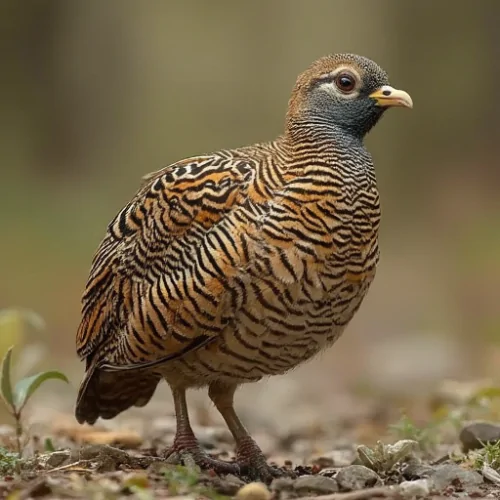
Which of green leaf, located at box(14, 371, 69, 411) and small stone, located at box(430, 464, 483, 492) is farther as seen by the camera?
green leaf, located at box(14, 371, 69, 411)

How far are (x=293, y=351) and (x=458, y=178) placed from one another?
1835cm

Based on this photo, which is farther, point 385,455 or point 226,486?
point 385,455

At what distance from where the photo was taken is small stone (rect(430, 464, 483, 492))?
197 inches

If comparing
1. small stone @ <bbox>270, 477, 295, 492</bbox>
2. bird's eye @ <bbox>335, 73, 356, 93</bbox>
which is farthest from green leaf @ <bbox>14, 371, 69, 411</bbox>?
bird's eye @ <bbox>335, 73, 356, 93</bbox>

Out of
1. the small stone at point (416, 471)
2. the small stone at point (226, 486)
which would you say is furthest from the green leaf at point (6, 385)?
the small stone at point (416, 471)

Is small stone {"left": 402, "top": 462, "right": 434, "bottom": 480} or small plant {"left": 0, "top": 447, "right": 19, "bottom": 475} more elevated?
small plant {"left": 0, "top": 447, "right": 19, "bottom": 475}

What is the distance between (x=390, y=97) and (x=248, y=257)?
1.14 metres

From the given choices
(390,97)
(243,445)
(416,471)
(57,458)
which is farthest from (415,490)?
(390,97)

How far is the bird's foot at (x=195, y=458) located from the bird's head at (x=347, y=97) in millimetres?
1685

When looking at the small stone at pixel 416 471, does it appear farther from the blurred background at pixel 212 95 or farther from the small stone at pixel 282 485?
the blurred background at pixel 212 95

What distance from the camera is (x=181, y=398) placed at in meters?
5.75

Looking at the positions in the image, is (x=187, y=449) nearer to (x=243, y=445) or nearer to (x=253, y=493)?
(x=243, y=445)

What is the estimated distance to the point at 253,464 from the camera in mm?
5543

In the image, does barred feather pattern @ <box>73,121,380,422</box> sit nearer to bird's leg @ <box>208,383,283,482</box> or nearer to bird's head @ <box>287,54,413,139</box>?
bird's head @ <box>287,54,413,139</box>
